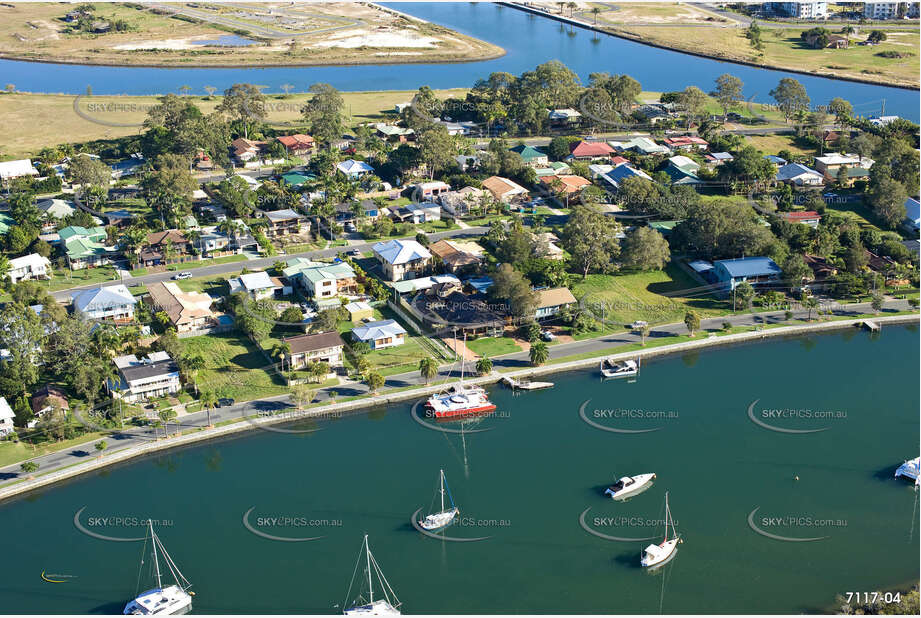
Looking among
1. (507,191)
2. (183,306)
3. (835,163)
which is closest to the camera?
(183,306)

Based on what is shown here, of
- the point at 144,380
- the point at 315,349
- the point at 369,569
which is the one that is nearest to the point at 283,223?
the point at 315,349

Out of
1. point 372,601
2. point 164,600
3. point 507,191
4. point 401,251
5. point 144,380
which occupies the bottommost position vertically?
point 372,601

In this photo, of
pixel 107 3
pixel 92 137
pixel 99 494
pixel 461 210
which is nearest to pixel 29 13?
pixel 107 3

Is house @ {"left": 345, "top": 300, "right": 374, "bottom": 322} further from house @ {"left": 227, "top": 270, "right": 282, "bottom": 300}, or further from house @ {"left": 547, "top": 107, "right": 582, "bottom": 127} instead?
house @ {"left": 547, "top": 107, "right": 582, "bottom": 127}

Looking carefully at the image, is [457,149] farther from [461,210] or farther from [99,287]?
A: [99,287]

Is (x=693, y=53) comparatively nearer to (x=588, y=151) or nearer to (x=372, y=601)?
(x=588, y=151)

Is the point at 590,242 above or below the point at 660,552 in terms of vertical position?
above

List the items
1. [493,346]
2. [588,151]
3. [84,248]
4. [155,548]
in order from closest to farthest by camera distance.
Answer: [155,548] → [493,346] → [84,248] → [588,151]

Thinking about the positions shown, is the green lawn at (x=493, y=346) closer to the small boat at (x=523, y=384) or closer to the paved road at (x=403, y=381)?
the paved road at (x=403, y=381)
